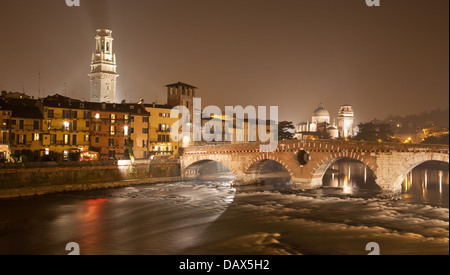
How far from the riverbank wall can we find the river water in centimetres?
213

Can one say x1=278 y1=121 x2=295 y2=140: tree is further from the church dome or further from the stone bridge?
the church dome

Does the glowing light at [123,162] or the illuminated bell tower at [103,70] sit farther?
the illuminated bell tower at [103,70]

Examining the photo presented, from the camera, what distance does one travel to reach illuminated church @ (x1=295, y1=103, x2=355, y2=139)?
133000mm

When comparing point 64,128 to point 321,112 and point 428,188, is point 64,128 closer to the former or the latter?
point 428,188

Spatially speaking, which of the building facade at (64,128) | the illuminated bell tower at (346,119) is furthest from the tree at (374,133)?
the building facade at (64,128)

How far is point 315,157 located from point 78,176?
26.6m

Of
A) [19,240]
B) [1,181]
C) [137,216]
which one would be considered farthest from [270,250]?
[1,181]

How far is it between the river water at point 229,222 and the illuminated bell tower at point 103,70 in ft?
127

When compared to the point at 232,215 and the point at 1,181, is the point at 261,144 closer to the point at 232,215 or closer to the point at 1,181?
the point at 232,215

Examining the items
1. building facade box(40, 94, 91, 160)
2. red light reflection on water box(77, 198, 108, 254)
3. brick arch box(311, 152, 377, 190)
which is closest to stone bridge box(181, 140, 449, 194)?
brick arch box(311, 152, 377, 190)

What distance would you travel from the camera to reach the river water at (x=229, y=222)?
2617cm

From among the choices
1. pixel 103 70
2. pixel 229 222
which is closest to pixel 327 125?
pixel 103 70

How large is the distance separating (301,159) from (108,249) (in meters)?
26.5

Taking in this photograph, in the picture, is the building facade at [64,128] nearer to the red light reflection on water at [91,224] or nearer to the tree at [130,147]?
the tree at [130,147]
